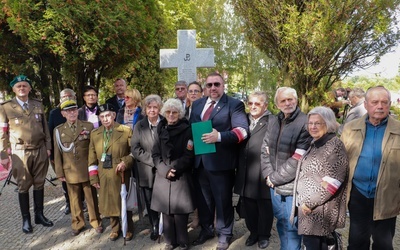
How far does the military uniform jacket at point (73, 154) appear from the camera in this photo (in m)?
4.25

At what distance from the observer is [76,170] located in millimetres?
4250

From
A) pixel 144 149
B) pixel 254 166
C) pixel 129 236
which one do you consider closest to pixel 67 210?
pixel 129 236

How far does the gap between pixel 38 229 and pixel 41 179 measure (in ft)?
2.43

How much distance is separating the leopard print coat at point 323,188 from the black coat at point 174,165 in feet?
4.58

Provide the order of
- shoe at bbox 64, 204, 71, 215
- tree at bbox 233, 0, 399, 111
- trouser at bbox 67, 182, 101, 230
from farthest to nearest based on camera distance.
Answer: tree at bbox 233, 0, 399, 111 < shoe at bbox 64, 204, 71, 215 < trouser at bbox 67, 182, 101, 230

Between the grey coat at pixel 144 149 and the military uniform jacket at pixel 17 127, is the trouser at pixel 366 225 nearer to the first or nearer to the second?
the grey coat at pixel 144 149

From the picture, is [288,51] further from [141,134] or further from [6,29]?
[6,29]

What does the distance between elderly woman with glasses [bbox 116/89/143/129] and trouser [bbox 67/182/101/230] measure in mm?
1052

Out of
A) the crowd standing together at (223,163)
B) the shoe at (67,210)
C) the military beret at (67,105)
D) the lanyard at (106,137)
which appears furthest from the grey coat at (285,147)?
the shoe at (67,210)

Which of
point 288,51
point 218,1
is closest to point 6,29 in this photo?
point 288,51

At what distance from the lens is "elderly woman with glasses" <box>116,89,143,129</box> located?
4689 mm

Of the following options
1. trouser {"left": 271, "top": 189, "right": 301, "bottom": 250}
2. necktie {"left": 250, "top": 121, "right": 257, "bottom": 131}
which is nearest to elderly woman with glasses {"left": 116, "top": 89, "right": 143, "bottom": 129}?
necktie {"left": 250, "top": 121, "right": 257, "bottom": 131}

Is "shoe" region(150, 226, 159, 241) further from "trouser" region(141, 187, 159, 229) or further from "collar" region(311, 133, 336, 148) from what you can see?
"collar" region(311, 133, 336, 148)

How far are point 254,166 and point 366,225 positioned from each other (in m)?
1.31
